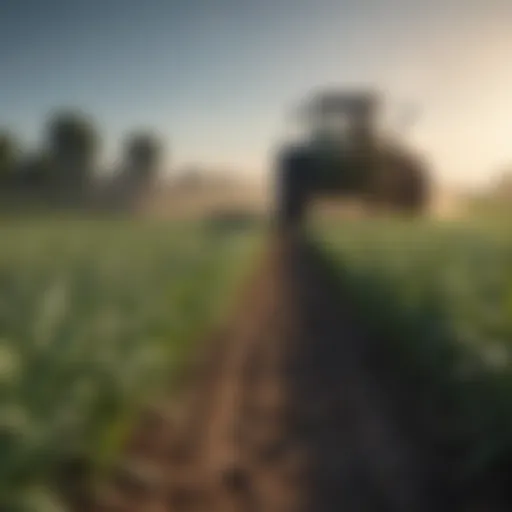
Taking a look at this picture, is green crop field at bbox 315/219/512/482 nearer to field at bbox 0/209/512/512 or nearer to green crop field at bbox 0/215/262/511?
field at bbox 0/209/512/512

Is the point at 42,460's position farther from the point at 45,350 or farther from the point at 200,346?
the point at 200,346

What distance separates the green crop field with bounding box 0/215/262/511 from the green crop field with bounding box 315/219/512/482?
1312 millimetres

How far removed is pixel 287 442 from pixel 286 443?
0.04 ft

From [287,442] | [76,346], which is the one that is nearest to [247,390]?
[287,442]

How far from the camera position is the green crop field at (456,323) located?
95.0 inches

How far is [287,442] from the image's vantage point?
278cm

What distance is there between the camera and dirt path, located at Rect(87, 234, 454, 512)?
226cm

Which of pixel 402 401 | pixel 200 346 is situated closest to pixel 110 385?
pixel 402 401

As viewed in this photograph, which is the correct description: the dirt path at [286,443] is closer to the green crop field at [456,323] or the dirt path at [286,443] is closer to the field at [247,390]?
the field at [247,390]

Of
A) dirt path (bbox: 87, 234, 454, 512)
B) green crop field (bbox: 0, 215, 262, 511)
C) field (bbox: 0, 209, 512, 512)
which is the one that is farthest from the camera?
dirt path (bbox: 87, 234, 454, 512)

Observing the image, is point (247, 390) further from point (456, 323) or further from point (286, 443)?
point (456, 323)

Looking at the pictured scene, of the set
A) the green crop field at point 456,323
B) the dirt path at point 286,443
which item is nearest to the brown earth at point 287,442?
the dirt path at point 286,443

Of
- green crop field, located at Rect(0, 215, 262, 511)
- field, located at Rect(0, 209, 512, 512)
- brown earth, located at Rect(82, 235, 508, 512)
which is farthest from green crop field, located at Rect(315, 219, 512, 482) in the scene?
green crop field, located at Rect(0, 215, 262, 511)

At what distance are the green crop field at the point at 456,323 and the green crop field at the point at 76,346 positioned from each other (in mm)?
1312
